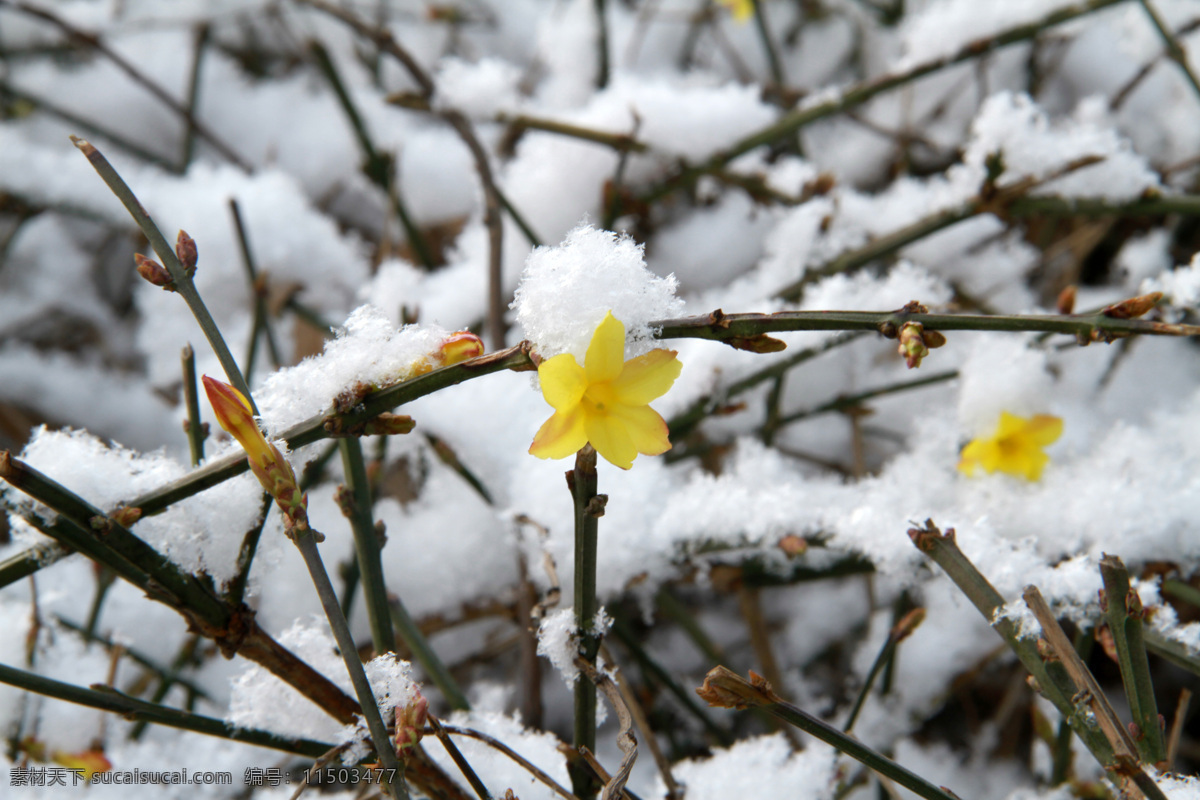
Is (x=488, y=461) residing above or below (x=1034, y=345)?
above

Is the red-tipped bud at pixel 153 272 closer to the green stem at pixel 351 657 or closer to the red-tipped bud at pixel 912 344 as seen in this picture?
the green stem at pixel 351 657

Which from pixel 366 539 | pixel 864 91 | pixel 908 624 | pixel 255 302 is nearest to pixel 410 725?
pixel 366 539

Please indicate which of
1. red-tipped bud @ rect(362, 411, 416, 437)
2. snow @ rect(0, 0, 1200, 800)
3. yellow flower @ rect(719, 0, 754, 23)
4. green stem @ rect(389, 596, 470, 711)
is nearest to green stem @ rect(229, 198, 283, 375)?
snow @ rect(0, 0, 1200, 800)

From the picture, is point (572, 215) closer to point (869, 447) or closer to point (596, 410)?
point (869, 447)

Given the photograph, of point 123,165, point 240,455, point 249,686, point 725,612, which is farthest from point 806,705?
point 123,165

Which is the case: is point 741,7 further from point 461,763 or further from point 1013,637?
point 461,763

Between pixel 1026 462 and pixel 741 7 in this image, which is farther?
pixel 741 7
